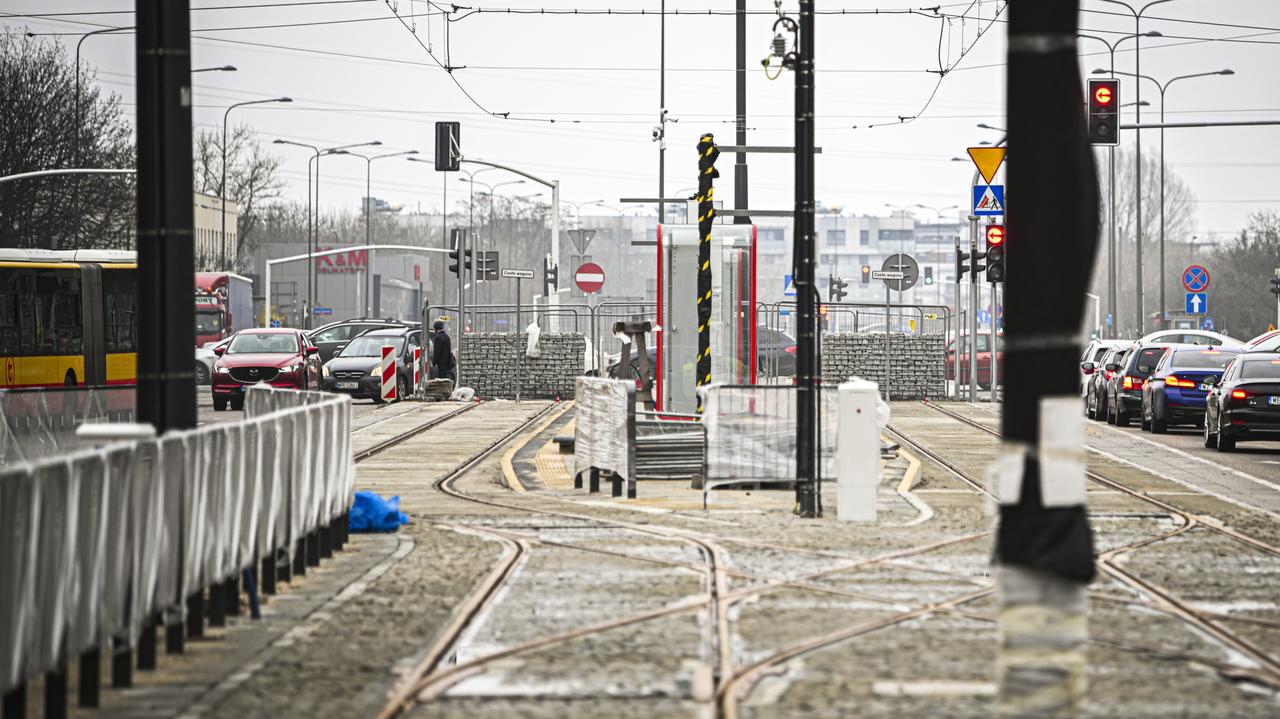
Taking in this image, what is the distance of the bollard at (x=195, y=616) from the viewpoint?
9.22 m

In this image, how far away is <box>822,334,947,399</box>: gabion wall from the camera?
44.5 m

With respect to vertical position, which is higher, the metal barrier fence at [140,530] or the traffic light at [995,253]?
the traffic light at [995,253]

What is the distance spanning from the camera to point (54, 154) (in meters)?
55.5

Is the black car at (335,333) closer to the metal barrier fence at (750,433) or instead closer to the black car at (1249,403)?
the black car at (1249,403)

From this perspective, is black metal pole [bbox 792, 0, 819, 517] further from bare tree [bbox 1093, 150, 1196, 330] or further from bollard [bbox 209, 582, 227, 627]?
bare tree [bbox 1093, 150, 1196, 330]

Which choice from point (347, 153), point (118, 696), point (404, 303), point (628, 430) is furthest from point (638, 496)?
point (404, 303)

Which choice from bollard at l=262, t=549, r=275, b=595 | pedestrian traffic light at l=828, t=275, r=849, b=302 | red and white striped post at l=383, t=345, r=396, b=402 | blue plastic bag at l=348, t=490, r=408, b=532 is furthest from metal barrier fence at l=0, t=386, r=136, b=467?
pedestrian traffic light at l=828, t=275, r=849, b=302

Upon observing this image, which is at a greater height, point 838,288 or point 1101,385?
point 838,288

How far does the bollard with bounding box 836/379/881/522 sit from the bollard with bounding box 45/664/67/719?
8867mm

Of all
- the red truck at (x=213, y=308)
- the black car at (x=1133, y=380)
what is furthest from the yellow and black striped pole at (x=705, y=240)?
the red truck at (x=213, y=308)

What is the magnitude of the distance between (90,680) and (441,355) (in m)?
35.2

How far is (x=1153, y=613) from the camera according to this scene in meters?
10.0

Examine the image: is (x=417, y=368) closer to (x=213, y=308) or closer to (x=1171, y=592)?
(x=213, y=308)

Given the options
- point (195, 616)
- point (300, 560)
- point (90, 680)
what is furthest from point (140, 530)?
point (300, 560)
